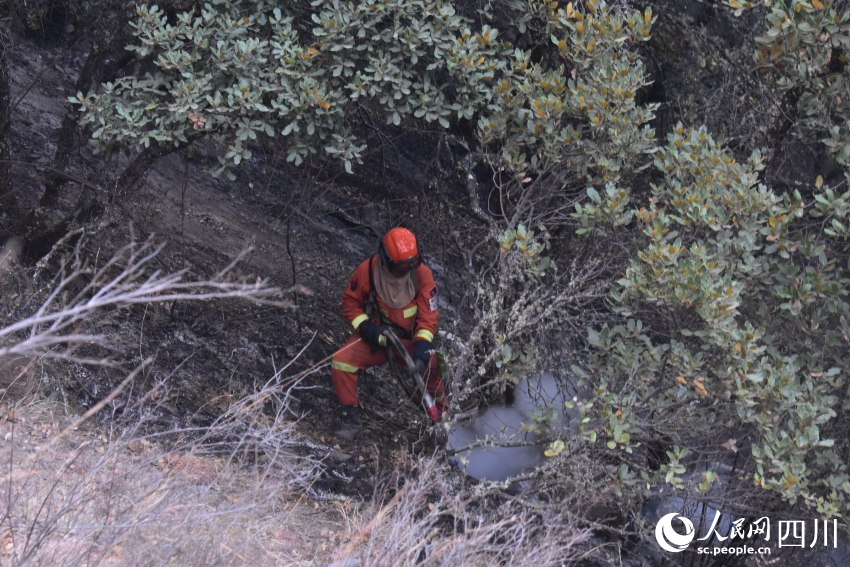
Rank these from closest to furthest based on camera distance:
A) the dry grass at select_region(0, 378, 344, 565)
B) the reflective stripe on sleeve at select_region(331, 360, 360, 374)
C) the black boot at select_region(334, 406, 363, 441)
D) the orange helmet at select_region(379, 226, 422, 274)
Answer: the dry grass at select_region(0, 378, 344, 565) → the orange helmet at select_region(379, 226, 422, 274) → the reflective stripe on sleeve at select_region(331, 360, 360, 374) → the black boot at select_region(334, 406, 363, 441)

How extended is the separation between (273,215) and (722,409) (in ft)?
17.6

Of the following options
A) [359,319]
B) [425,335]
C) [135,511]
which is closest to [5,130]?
[359,319]

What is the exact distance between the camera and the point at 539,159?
578 centimetres

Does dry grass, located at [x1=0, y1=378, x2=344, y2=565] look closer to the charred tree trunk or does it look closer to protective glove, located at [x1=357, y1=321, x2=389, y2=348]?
protective glove, located at [x1=357, y1=321, x2=389, y2=348]

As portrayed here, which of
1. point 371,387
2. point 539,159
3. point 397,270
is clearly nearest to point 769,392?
point 539,159

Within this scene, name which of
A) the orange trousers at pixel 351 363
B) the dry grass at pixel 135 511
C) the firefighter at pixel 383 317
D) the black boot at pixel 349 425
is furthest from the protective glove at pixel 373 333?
the dry grass at pixel 135 511

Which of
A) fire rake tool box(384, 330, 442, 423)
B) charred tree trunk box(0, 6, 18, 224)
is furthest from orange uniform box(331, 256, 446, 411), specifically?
charred tree trunk box(0, 6, 18, 224)

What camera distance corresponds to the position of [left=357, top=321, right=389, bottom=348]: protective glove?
19.8ft

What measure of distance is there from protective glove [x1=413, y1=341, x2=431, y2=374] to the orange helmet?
55 cm

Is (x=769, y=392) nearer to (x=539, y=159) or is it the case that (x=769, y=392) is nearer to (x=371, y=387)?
(x=539, y=159)

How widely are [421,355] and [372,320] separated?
0.54 metres

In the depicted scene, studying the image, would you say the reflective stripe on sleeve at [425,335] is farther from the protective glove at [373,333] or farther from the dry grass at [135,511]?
the dry grass at [135,511]

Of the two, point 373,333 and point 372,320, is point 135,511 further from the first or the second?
point 372,320

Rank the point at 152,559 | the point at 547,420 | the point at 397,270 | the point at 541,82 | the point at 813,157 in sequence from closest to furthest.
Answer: the point at 152,559, the point at 547,420, the point at 541,82, the point at 397,270, the point at 813,157
